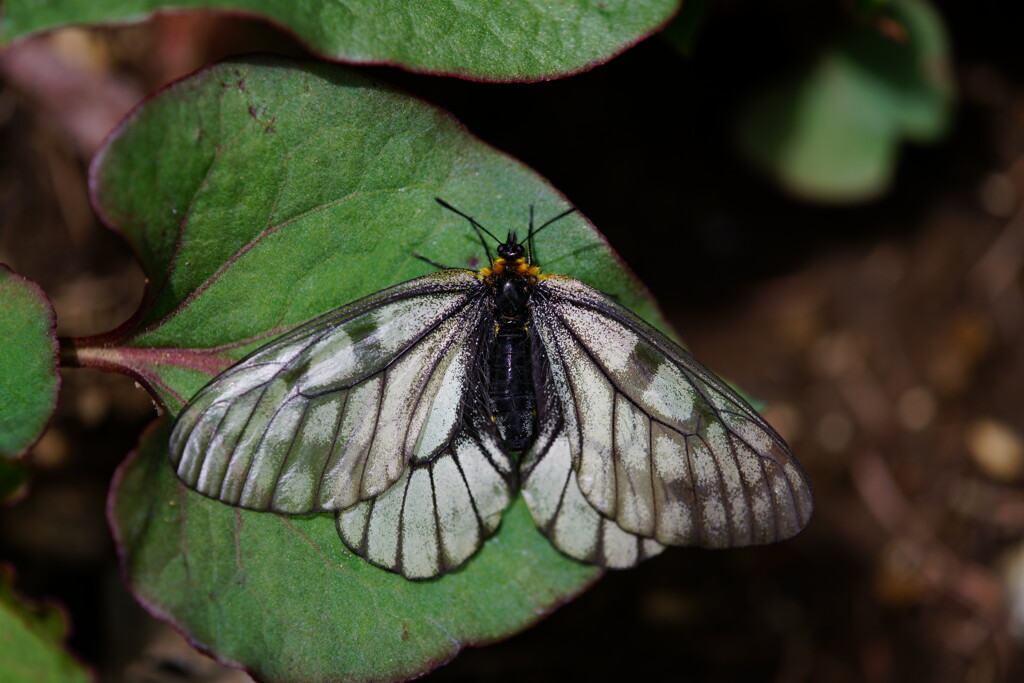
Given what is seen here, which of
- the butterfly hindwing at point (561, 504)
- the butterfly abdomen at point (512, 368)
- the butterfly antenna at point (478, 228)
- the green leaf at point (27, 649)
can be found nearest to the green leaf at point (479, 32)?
the butterfly antenna at point (478, 228)

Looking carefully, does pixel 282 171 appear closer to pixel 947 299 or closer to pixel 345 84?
pixel 345 84

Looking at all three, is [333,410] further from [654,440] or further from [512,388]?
[654,440]

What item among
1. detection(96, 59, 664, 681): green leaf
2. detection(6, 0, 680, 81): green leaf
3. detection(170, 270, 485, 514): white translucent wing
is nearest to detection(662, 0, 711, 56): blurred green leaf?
detection(6, 0, 680, 81): green leaf

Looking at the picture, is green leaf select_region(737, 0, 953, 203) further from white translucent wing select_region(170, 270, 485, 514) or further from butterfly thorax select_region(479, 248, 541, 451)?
white translucent wing select_region(170, 270, 485, 514)

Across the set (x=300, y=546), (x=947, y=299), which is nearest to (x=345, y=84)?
(x=300, y=546)

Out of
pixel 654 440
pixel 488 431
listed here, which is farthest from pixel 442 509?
pixel 654 440

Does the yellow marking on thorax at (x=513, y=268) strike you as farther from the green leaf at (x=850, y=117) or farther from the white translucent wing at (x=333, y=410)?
the green leaf at (x=850, y=117)

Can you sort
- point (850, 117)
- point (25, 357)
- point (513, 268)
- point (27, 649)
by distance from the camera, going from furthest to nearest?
point (850, 117) < point (27, 649) < point (513, 268) < point (25, 357)
